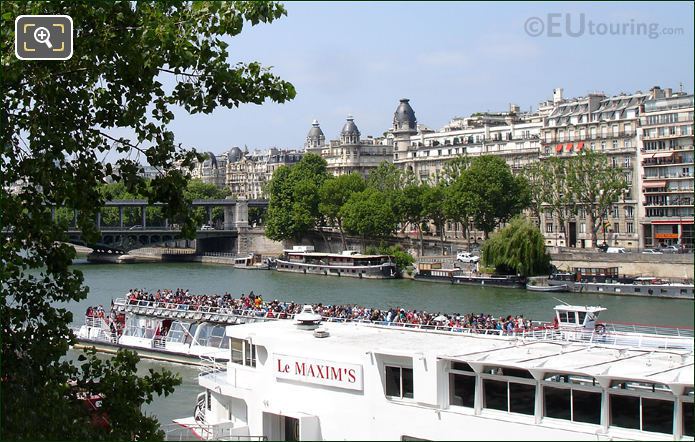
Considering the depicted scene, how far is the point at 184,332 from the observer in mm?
21391

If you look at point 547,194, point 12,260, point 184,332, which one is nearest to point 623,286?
point 547,194

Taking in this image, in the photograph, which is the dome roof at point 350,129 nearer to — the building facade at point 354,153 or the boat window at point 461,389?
the building facade at point 354,153

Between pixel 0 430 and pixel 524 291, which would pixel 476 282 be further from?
pixel 0 430

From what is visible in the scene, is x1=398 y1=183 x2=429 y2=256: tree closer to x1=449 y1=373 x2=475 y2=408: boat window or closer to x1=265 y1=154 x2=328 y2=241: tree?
x1=265 y1=154 x2=328 y2=241: tree

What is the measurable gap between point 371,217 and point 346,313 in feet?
99.9

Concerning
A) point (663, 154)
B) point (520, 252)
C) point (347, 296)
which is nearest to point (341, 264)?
point (520, 252)

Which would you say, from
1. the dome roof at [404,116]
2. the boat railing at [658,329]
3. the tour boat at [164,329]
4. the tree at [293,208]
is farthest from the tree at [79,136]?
the dome roof at [404,116]

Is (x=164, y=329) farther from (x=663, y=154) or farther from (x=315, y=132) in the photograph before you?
(x=315, y=132)

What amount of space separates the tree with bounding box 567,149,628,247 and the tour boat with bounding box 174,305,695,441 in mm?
32959

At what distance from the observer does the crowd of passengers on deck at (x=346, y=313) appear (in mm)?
17859

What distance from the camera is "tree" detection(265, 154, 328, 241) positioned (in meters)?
57.1

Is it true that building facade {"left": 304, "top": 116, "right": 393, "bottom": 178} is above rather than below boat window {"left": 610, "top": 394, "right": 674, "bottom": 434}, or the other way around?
above

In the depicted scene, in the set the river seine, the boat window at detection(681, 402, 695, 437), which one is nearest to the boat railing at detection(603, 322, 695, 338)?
the boat window at detection(681, 402, 695, 437)

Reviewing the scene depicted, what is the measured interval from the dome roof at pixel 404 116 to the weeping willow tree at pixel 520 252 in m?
36.1
